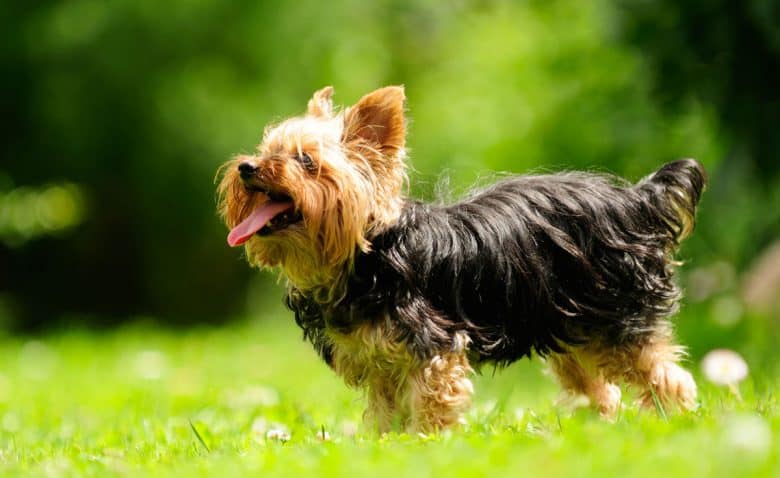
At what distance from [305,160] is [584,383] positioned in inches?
77.9

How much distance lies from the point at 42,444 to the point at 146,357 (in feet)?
20.2

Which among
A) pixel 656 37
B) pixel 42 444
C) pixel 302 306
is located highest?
pixel 656 37

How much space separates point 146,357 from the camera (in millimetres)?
11992

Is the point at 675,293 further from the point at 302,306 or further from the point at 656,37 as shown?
the point at 656,37

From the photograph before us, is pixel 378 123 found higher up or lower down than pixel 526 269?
higher up

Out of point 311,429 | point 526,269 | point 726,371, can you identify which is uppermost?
point 526,269

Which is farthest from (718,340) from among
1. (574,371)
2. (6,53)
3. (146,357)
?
(6,53)

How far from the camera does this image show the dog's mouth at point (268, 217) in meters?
5.06

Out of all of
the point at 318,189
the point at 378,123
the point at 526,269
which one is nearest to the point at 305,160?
the point at 318,189

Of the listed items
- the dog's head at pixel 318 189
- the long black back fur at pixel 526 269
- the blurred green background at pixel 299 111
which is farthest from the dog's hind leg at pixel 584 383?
the blurred green background at pixel 299 111

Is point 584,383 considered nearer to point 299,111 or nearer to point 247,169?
point 247,169

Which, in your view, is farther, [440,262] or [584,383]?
[584,383]

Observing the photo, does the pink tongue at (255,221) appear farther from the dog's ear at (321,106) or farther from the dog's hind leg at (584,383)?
the dog's hind leg at (584,383)

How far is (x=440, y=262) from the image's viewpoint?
522 cm
